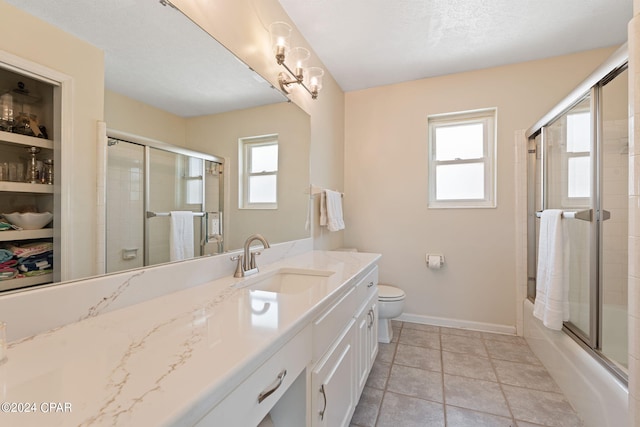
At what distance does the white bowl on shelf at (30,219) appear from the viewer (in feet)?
2.18

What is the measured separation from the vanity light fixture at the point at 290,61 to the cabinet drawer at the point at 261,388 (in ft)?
5.00

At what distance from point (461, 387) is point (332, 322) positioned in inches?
47.8

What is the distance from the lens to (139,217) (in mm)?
946

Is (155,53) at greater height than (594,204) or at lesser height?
greater

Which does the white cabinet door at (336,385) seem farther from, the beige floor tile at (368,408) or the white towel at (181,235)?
the white towel at (181,235)

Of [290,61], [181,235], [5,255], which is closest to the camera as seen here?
[5,255]

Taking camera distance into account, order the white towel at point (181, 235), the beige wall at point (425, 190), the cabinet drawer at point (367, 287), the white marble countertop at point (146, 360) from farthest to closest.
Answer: the beige wall at point (425, 190) < the cabinet drawer at point (367, 287) < the white towel at point (181, 235) < the white marble countertop at point (146, 360)

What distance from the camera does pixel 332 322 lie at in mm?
1063

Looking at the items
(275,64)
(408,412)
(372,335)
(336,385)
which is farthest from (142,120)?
(408,412)

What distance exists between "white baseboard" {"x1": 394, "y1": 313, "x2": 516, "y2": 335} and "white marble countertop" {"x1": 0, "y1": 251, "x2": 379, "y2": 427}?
81.3 inches

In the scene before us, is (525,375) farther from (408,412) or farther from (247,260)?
(247,260)

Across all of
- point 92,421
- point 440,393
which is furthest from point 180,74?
point 440,393

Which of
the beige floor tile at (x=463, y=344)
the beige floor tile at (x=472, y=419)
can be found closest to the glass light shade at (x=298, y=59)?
the beige floor tile at (x=472, y=419)

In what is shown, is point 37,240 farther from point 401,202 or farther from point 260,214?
point 401,202
